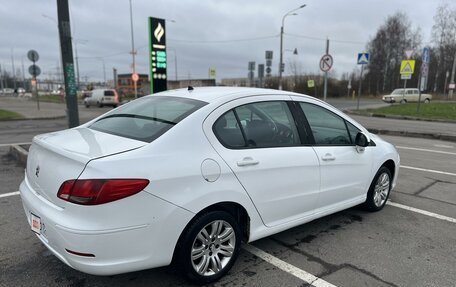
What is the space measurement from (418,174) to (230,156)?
542cm

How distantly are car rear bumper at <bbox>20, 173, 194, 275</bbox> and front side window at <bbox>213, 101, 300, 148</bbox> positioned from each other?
0.80 m

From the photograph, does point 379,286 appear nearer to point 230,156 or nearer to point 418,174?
point 230,156

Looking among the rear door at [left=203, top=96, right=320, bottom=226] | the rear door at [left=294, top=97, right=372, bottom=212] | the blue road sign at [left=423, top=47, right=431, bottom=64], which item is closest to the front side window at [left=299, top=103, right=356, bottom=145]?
the rear door at [left=294, top=97, right=372, bottom=212]

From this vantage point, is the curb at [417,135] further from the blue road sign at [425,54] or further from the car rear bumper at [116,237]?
the car rear bumper at [116,237]

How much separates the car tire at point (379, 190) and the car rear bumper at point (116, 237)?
2.89 meters

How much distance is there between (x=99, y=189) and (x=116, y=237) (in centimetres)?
35

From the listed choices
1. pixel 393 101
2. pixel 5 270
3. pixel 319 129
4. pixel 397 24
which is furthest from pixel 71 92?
pixel 397 24

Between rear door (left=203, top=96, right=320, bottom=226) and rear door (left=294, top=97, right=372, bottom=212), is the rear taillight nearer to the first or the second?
rear door (left=203, top=96, right=320, bottom=226)

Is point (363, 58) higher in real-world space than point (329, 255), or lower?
higher

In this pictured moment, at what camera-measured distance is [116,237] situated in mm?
2365

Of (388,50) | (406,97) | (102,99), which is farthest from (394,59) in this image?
(102,99)

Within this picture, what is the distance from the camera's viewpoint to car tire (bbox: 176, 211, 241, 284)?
2.70 m

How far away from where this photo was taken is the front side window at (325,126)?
374 cm

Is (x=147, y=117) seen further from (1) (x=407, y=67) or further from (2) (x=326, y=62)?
(1) (x=407, y=67)
